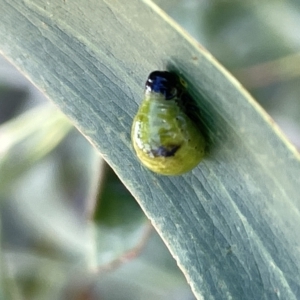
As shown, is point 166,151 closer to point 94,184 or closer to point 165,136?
point 165,136

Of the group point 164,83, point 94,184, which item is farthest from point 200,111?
point 94,184

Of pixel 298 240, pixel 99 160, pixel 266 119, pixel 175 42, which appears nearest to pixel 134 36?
pixel 175 42

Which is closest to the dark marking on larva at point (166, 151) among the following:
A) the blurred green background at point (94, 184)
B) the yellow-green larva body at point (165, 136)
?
the yellow-green larva body at point (165, 136)

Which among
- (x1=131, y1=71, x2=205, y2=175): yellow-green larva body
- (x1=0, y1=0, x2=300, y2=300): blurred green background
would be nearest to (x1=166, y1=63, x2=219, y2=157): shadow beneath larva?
(x1=131, y1=71, x2=205, y2=175): yellow-green larva body

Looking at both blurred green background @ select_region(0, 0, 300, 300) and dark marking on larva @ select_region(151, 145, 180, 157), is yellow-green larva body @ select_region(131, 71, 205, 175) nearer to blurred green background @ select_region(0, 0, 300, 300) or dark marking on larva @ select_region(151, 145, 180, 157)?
dark marking on larva @ select_region(151, 145, 180, 157)

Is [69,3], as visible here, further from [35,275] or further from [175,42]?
[35,275]

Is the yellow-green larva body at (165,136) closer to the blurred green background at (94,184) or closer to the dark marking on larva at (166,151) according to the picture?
the dark marking on larva at (166,151)

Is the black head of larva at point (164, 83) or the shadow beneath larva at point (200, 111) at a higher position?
the black head of larva at point (164, 83)
